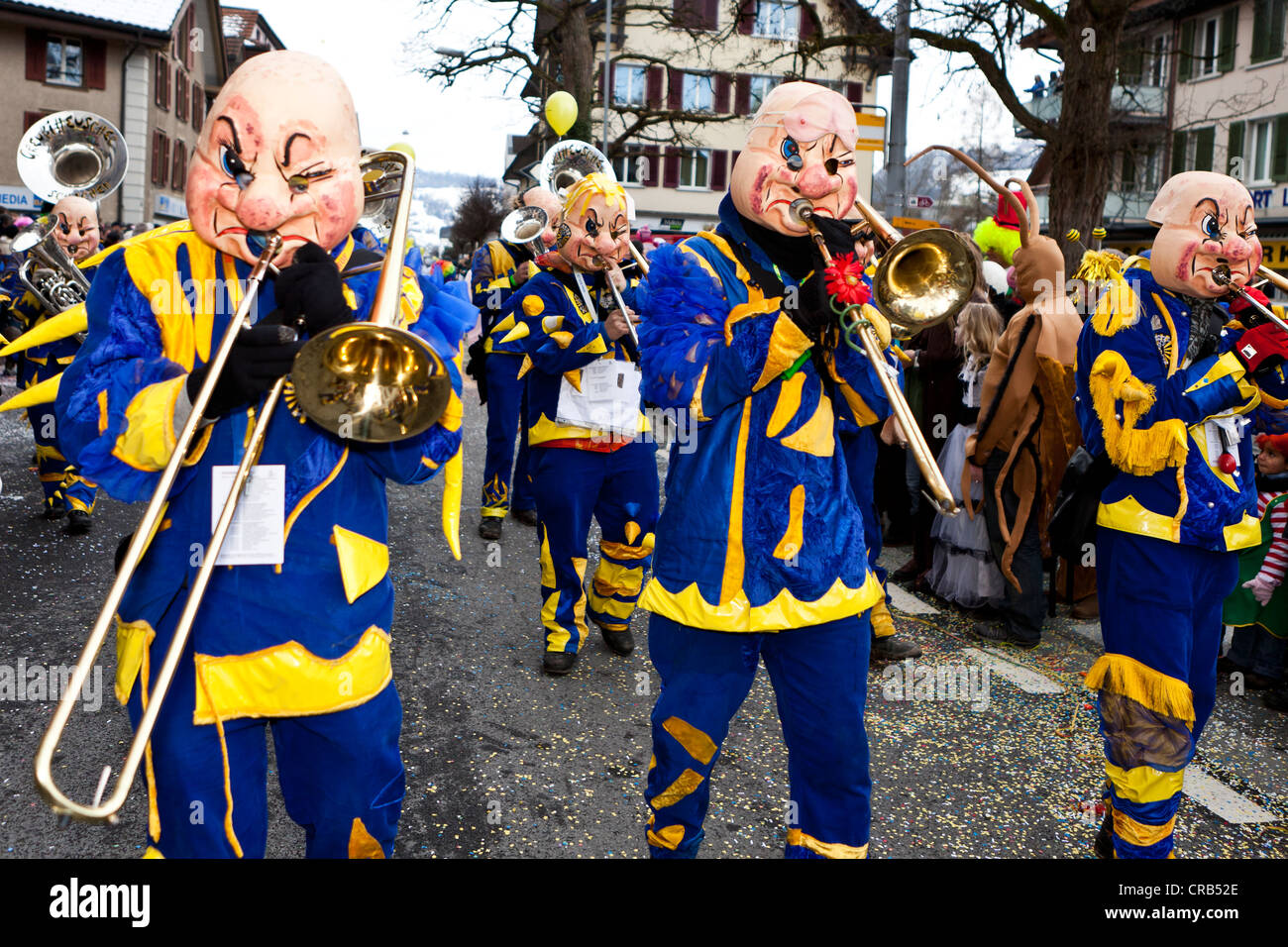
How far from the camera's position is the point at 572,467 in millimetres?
4883

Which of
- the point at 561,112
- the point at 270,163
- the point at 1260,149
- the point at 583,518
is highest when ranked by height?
the point at 1260,149

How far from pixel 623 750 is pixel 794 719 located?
5.22 feet

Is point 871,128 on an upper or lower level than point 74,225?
upper

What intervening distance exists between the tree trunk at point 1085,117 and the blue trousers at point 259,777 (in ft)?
35.4

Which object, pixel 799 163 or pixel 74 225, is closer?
pixel 799 163

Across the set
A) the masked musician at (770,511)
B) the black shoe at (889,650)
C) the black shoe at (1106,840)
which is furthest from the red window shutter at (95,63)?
the black shoe at (1106,840)

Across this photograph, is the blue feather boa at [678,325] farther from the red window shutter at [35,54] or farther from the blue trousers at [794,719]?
the red window shutter at [35,54]

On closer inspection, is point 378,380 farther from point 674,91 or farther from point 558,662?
point 674,91

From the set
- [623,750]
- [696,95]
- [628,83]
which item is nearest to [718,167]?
[696,95]

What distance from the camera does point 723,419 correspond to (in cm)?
268

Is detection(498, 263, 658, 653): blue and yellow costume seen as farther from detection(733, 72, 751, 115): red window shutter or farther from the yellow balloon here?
detection(733, 72, 751, 115): red window shutter

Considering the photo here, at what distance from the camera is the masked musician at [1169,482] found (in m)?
3.15

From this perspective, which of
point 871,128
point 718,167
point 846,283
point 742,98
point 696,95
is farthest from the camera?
point 696,95

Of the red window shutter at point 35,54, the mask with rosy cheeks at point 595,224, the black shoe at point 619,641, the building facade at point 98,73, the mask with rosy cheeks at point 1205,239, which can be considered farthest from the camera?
the red window shutter at point 35,54
